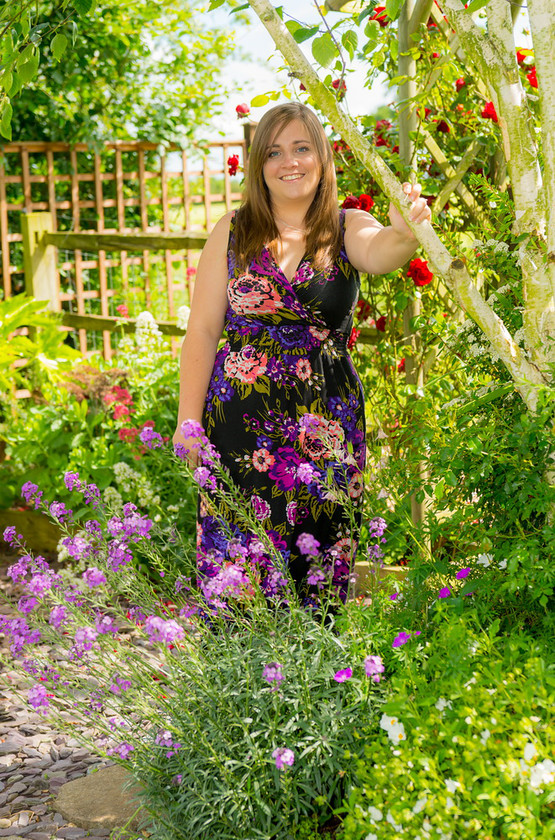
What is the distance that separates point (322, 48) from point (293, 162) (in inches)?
19.5

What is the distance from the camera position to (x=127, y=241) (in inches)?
253


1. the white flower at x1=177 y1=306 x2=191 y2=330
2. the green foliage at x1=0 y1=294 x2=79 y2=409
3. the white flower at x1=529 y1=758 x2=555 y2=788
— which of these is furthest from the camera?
the green foliage at x1=0 y1=294 x2=79 y2=409

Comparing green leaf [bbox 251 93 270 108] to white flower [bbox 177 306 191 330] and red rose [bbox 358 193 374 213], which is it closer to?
red rose [bbox 358 193 374 213]

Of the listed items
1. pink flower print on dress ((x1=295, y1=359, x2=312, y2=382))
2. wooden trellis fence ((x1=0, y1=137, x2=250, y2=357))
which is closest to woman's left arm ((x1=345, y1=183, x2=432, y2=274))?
pink flower print on dress ((x1=295, y1=359, x2=312, y2=382))

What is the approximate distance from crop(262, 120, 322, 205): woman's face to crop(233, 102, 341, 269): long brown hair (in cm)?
2

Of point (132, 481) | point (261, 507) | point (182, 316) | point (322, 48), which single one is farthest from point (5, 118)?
point (182, 316)

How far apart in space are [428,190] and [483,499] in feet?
6.00

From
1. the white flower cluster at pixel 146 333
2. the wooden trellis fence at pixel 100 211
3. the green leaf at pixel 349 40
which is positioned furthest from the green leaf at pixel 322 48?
the wooden trellis fence at pixel 100 211

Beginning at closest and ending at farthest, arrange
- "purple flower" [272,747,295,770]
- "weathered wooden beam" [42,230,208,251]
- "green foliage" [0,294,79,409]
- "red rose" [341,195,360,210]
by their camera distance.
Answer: "purple flower" [272,747,295,770]
"red rose" [341,195,360,210]
"green foliage" [0,294,79,409]
"weathered wooden beam" [42,230,208,251]

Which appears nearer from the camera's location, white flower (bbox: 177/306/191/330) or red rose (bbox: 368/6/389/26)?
red rose (bbox: 368/6/389/26)

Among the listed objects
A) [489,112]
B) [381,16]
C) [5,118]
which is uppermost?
[381,16]

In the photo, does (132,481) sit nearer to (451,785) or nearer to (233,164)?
(233,164)

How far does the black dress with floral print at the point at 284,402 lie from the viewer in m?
2.60

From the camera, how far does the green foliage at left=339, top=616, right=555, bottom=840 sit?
4.96ft
